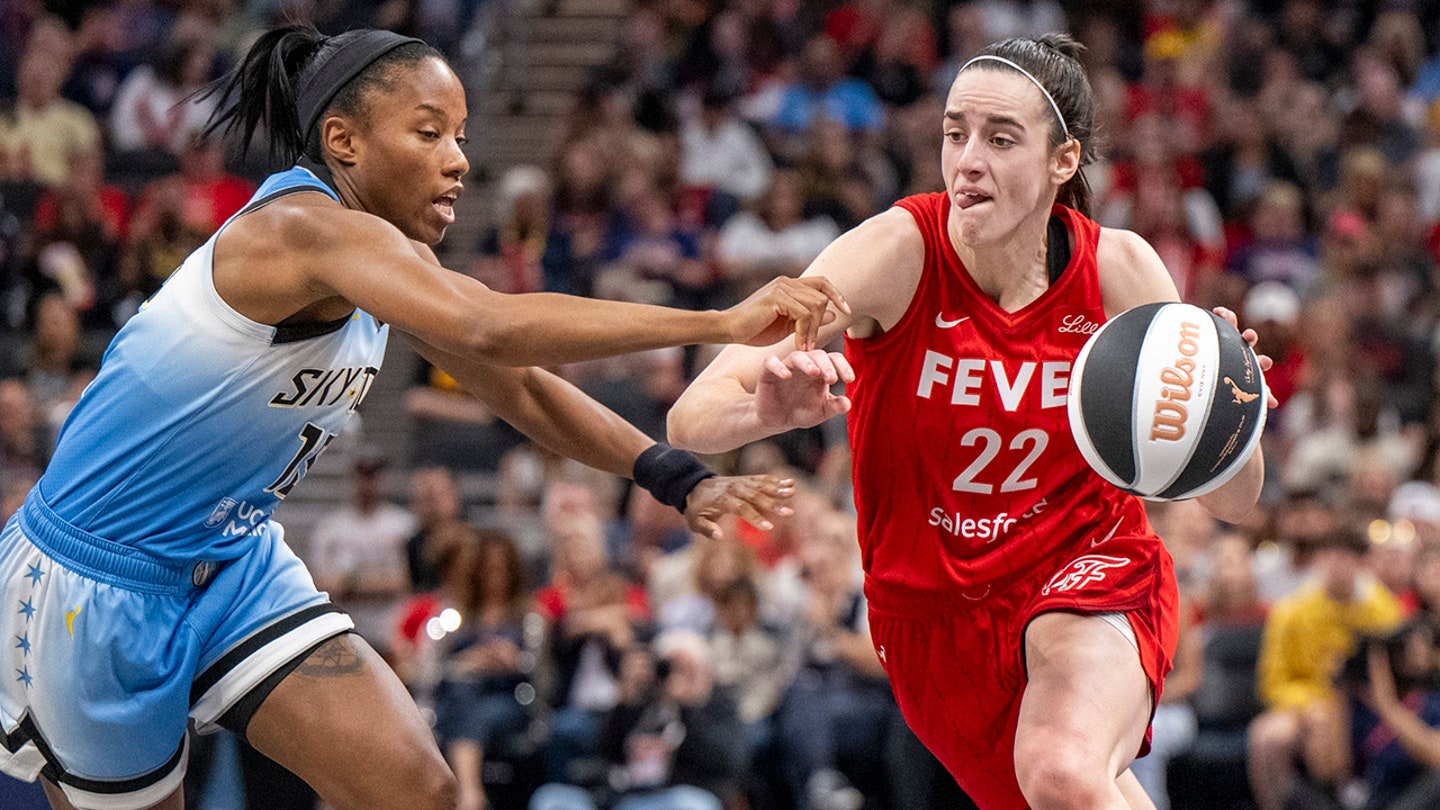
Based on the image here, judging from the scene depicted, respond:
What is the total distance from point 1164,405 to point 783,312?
0.97 m

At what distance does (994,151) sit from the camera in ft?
12.7

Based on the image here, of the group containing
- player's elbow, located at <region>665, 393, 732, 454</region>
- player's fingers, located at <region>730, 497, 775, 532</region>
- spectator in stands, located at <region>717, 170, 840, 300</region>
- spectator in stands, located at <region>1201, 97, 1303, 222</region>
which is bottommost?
spectator in stands, located at <region>717, 170, 840, 300</region>

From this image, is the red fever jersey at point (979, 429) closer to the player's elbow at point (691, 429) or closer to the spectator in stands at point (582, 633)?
the player's elbow at point (691, 429)

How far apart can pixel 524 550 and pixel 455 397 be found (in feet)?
5.06

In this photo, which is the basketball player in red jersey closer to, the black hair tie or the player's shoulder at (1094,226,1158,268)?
the player's shoulder at (1094,226,1158,268)

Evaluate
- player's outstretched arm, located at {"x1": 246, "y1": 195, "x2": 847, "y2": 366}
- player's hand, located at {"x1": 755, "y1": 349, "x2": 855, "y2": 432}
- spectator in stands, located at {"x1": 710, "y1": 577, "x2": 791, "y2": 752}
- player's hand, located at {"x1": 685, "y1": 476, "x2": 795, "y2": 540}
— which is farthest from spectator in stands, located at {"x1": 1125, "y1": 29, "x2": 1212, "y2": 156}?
player's outstretched arm, located at {"x1": 246, "y1": 195, "x2": 847, "y2": 366}

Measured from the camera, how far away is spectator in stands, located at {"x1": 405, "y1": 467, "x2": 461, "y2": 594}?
8.77 m

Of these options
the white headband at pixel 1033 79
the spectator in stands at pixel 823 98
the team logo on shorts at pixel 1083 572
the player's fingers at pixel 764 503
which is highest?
the white headband at pixel 1033 79

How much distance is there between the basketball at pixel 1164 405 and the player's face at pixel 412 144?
1500 mm

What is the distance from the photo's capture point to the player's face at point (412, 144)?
3615 mm

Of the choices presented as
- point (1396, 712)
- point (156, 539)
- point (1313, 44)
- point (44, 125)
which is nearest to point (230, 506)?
point (156, 539)

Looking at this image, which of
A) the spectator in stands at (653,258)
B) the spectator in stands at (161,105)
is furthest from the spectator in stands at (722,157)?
the spectator in stands at (161,105)

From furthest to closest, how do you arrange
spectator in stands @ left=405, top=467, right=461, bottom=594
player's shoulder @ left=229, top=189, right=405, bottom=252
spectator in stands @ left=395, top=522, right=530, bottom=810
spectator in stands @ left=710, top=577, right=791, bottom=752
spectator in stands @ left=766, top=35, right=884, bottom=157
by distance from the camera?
spectator in stands @ left=766, top=35, right=884, bottom=157
spectator in stands @ left=405, top=467, right=461, bottom=594
spectator in stands @ left=710, top=577, right=791, bottom=752
spectator in stands @ left=395, top=522, right=530, bottom=810
player's shoulder @ left=229, top=189, right=405, bottom=252

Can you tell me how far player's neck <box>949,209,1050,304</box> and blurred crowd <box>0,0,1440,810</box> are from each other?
2.94 ft
